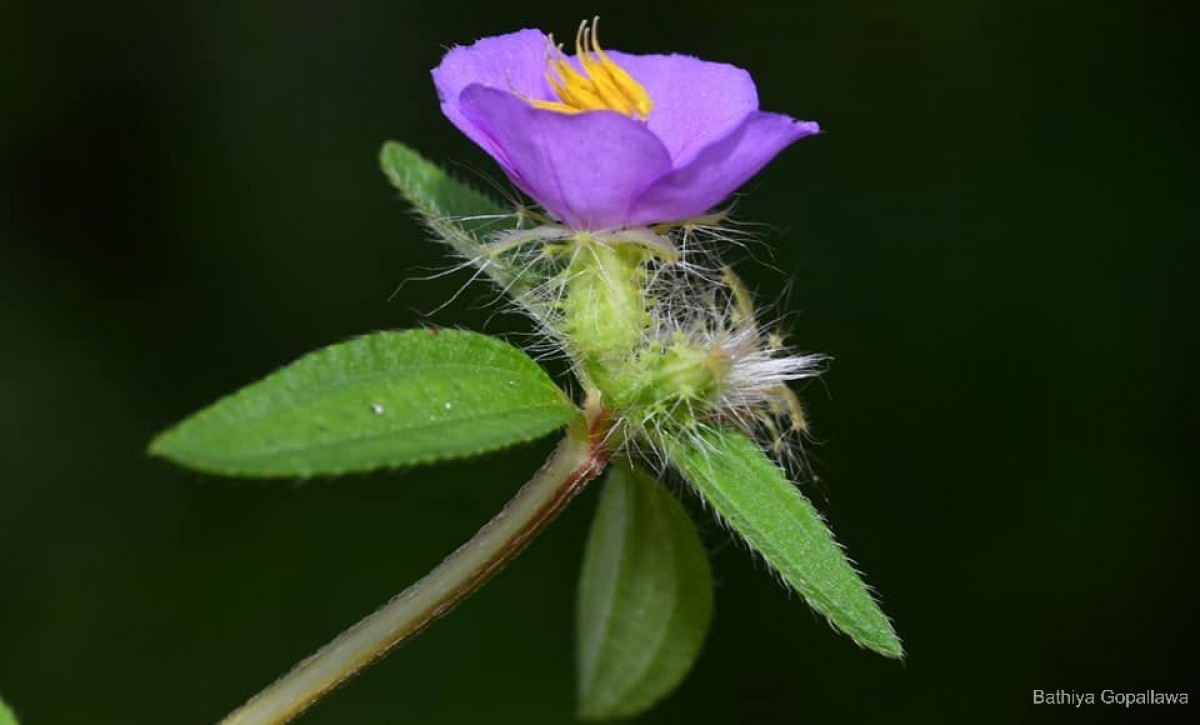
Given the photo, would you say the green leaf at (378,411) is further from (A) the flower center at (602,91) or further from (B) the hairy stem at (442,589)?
(A) the flower center at (602,91)

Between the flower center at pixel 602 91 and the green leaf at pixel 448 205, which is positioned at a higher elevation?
the flower center at pixel 602 91

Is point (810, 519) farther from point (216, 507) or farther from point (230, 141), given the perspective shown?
point (230, 141)

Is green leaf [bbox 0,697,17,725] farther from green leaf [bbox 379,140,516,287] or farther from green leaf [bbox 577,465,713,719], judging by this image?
green leaf [bbox 577,465,713,719]

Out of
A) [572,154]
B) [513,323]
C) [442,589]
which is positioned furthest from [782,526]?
[513,323]

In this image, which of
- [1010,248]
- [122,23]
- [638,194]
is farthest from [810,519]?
[122,23]

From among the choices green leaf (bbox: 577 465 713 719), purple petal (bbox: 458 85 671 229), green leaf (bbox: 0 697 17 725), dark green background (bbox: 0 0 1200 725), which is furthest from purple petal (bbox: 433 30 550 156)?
dark green background (bbox: 0 0 1200 725)

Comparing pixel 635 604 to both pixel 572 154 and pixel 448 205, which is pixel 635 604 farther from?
pixel 572 154

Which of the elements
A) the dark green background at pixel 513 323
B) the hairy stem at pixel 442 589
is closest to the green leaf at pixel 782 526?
the hairy stem at pixel 442 589

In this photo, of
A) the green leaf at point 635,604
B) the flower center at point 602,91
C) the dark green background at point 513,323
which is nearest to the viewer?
the flower center at point 602,91
